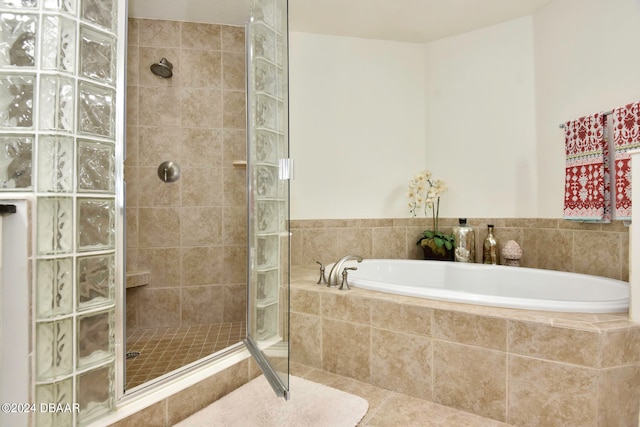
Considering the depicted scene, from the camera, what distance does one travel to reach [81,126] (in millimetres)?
997

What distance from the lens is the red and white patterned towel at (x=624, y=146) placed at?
62.7 inches

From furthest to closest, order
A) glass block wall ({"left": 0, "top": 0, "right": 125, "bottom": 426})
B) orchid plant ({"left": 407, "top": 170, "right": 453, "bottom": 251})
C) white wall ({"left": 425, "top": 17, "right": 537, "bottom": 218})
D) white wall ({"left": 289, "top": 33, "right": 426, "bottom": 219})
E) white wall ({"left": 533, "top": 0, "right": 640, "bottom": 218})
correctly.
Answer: white wall ({"left": 289, "top": 33, "right": 426, "bottom": 219})
orchid plant ({"left": 407, "top": 170, "right": 453, "bottom": 251})
white wall ({"left": 425, "top": 17, "right": 537, "bottom": 218})
white wall ({"left": 533, "top": 0, "right": 640, "bottom": 218})
glass block wall ({"left": 0, "top": 0, "right": 125, "bottom": 426})

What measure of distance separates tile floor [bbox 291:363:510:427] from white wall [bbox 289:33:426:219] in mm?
1386

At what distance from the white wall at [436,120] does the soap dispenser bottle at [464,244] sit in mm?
208

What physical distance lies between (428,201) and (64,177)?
7.82ft

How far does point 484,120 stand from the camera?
248cm

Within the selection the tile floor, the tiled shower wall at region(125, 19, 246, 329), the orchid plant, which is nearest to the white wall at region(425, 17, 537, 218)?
A: the orchid plant

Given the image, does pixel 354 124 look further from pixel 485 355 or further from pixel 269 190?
pixel 485 355

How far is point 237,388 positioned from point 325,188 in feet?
5.37

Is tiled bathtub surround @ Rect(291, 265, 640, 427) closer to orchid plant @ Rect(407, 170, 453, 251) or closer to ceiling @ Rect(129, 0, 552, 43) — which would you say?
orchid plant @ Rect(407, 170, 453, 251)

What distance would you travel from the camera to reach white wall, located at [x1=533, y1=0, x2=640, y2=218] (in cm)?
172

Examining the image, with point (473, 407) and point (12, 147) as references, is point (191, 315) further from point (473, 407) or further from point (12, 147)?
point (473, 407)

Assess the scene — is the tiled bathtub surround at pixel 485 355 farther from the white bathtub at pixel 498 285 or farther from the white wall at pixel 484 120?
the white wall at pixel 484 120

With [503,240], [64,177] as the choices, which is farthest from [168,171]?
[503,240]
